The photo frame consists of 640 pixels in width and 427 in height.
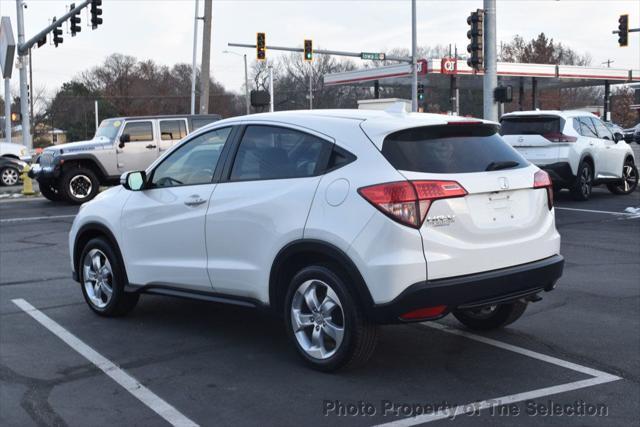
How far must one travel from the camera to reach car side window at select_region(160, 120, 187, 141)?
19.1 meters

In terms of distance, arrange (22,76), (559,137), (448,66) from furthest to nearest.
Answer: (448,66) → (22,76) → (559,137)

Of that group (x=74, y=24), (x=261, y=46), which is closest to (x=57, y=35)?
(x=74, y=24)

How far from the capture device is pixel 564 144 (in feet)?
51.1

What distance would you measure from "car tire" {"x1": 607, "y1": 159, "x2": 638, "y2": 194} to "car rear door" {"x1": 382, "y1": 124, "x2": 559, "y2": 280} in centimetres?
1317

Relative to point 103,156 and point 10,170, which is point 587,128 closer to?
point 103,156

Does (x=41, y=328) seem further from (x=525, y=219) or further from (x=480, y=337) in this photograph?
(x=525, y=219)

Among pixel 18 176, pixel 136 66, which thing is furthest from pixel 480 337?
pixel 136 66

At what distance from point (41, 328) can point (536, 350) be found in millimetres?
4025

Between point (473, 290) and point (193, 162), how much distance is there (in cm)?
253

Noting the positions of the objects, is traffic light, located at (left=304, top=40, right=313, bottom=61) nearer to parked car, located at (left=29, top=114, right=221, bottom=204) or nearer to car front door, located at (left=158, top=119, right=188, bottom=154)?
car front door, located at (left=158, top=119, right=188, bottom=154)

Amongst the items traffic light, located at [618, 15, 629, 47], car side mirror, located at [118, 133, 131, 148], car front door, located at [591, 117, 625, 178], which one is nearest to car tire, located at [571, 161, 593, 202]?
car front door, located at [591, 117, 625, 178]

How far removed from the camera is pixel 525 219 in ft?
17.4

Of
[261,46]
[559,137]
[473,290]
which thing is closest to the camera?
[473,290]

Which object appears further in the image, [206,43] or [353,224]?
[206,43]
